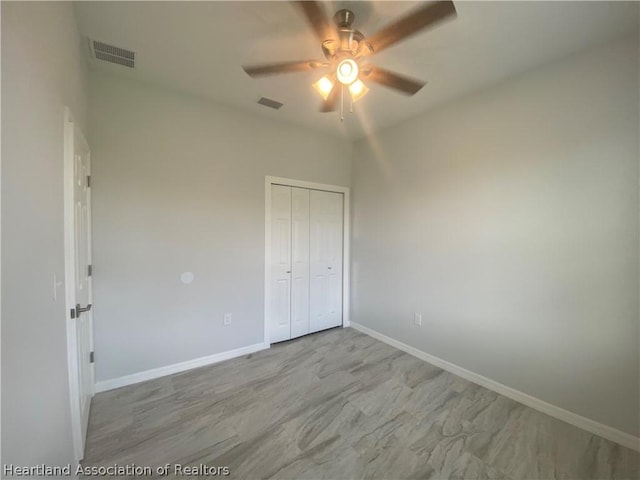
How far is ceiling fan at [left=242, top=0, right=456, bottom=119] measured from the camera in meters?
1.16

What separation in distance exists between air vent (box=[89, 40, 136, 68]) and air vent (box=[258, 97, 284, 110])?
1048 millimetres

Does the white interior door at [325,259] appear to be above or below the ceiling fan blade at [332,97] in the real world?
below

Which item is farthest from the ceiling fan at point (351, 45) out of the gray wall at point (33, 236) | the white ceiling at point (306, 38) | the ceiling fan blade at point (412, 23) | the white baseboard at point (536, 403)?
the white baseboard at point (536, 403)

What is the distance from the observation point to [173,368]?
2527 mm

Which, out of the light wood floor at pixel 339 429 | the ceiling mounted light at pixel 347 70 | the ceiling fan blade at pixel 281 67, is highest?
the ceiling fan blade at pixel 281 67

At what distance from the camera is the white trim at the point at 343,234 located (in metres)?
3.06

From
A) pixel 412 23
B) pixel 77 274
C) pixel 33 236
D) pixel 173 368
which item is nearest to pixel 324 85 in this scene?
pixel 412 23

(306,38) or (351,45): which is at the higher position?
(306,38)

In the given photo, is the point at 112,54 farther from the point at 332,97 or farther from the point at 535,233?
the point at 535,233

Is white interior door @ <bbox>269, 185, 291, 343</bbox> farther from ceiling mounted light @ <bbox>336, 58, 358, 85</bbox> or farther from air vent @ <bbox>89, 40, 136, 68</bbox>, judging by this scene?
ceiling mounted light @ <bbox>336, 58, 358, 85</bbox>

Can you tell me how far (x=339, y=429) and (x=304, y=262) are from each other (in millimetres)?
1912

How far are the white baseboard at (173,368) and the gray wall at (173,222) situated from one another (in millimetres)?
50

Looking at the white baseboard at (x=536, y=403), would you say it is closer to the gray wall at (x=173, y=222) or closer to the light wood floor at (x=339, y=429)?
the light wood floor at (x=339, y=429)

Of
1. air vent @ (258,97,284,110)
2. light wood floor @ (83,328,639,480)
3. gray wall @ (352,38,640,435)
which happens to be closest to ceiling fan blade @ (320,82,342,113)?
air vent @ (258,97,284,110)
